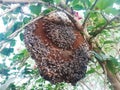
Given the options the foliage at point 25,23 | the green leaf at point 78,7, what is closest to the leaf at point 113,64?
the foliage at point 25,23

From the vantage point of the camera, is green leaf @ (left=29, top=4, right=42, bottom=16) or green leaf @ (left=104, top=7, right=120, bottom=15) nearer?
green leaf @ (left=104, top=7, right=120, bottom=15)

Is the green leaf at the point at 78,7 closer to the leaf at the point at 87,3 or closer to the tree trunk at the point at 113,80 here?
the leaf at the point at 87,3

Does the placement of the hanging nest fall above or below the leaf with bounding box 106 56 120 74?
above

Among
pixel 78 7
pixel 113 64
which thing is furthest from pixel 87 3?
pixel 113 64

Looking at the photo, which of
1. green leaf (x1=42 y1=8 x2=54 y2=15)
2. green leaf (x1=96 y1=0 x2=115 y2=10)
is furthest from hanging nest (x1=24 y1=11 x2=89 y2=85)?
green leaf (x1=96 y1=0 x2=115 y2=10)

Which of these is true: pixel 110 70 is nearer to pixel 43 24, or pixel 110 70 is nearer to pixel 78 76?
pixel 78 76

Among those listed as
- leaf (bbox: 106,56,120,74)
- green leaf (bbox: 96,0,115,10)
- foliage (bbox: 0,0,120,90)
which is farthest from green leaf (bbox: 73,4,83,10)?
leaf (bbox: 106,56,120,74)

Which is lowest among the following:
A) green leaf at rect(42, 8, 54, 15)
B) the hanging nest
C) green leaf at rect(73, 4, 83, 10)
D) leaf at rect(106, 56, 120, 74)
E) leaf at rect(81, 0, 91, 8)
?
leaf at rect(106, 56, 120, 74)

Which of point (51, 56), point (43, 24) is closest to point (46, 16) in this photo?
point (43, 24)

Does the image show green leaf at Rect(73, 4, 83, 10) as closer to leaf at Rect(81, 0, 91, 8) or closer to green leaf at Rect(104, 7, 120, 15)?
leaf at Rect(81, 0, 91, 8)
